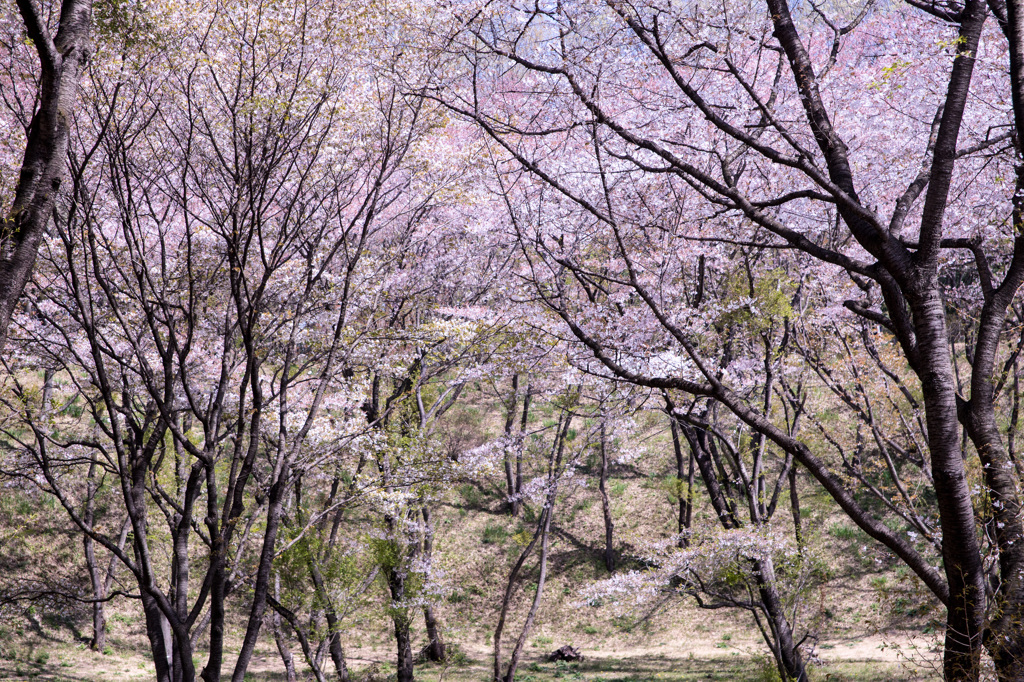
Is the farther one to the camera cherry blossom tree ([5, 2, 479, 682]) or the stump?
the stump

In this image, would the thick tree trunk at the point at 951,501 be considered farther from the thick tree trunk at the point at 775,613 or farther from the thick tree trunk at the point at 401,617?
the thick tree trunk at the point at 401,617

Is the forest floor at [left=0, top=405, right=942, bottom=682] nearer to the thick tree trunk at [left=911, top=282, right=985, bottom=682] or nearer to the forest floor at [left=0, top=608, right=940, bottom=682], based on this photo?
the forest floor at [left=0, top=608, right=940, bottom=682]

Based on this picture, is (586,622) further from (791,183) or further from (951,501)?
(951,501)

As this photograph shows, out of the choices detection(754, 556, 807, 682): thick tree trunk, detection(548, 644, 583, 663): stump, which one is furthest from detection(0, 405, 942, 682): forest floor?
detection(754, 556, 807, 682): thick tree trunk

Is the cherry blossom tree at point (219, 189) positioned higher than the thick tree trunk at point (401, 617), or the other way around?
the cherry blossom tree at point (219, 189)

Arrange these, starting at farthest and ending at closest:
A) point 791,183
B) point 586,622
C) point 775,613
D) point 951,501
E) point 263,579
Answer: point 586,622 < point 791,183 < point 775,613 < point 263,579 < point 951,501

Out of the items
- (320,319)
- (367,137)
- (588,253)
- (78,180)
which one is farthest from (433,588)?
(78,180)

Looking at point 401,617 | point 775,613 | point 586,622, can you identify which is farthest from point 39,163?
point 586,622

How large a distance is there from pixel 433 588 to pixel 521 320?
518 centimetres

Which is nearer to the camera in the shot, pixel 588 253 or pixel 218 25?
pixel 218 25

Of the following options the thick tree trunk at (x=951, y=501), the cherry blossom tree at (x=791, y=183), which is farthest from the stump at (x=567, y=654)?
the thick tree trunk at (x=951, y=501)

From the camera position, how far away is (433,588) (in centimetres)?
1163

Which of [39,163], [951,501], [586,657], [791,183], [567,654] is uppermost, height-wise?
[791,183]

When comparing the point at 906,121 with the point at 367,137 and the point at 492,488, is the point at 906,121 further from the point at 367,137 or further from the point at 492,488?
the point at 492,488
